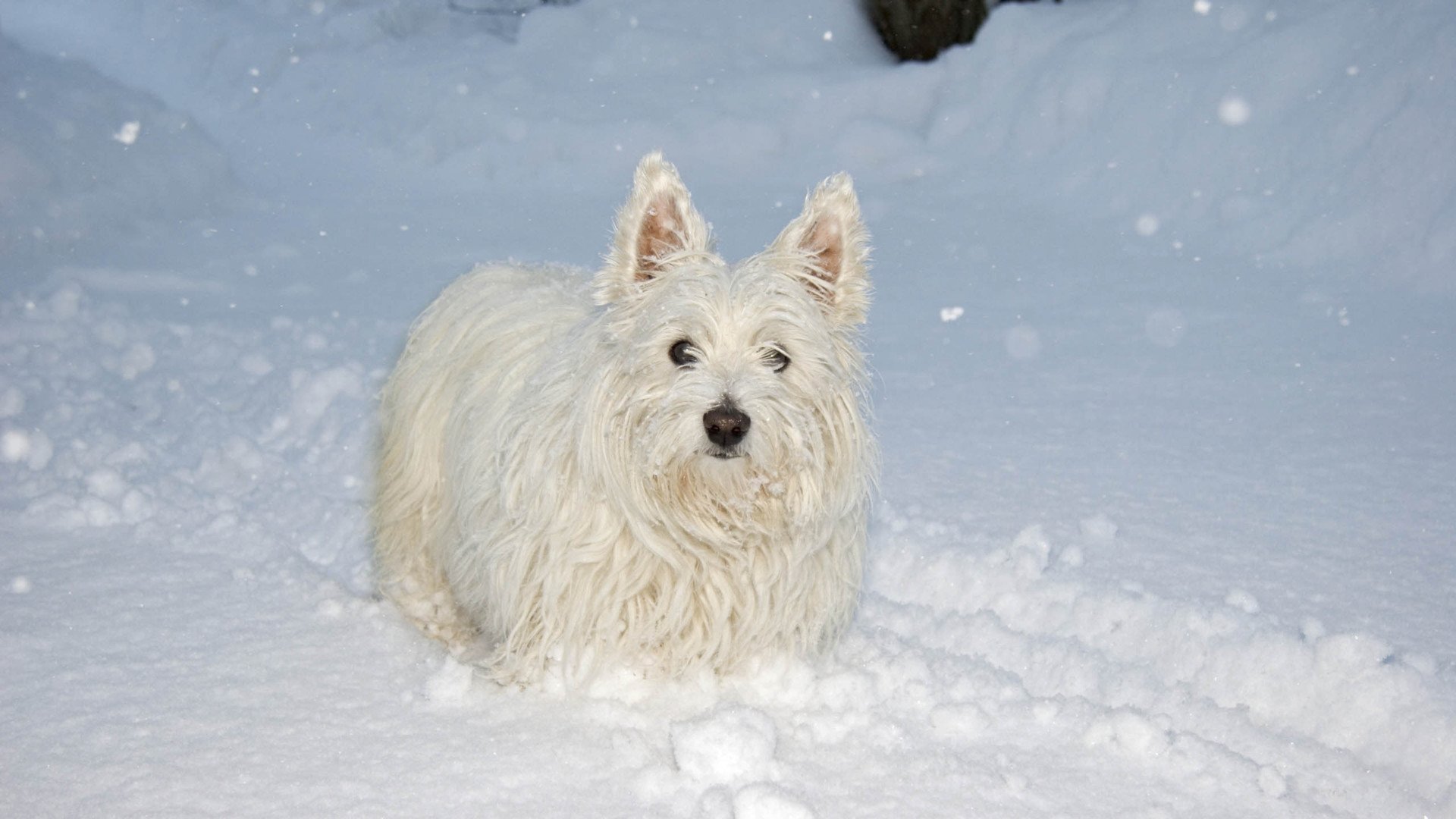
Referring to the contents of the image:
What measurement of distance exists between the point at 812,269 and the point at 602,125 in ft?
28.1

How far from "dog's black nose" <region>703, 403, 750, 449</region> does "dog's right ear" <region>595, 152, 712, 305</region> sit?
0.48 metres

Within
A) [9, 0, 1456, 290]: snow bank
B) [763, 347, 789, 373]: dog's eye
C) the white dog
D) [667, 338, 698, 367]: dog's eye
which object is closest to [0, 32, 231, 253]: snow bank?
[9, 0, 1456, 290]: snow bank

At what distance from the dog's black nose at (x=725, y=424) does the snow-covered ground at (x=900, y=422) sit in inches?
27.4

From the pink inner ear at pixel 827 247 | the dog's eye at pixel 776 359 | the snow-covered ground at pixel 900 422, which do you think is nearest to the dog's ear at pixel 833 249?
the pink inner ear at pixel 827 247

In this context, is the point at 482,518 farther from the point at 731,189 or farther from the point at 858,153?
the point at 858,153

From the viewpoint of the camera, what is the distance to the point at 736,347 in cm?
293

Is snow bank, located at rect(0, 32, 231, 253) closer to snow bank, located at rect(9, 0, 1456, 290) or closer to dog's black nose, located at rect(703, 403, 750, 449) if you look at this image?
snow bank, located at rect(9, 0, 1456, 290)

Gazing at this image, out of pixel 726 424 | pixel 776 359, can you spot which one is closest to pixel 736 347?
pixel 776 359

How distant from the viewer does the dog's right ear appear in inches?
121

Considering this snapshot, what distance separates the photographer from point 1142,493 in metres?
4.59

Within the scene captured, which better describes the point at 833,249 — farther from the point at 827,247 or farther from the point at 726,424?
the point at 726,424

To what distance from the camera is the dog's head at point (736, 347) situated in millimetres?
2836

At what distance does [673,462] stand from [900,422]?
2660 millimetres

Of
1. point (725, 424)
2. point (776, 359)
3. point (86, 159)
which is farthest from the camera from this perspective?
point (86, 159)
